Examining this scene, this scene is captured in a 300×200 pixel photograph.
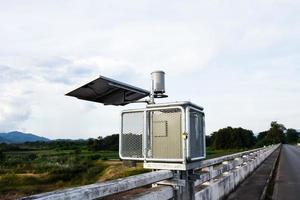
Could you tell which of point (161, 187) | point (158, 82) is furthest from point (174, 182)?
point (158, 82)

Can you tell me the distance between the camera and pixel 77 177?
185 feet

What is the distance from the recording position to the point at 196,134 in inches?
231

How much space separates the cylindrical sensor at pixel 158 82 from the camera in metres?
6.37

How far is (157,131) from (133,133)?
0.37 metres

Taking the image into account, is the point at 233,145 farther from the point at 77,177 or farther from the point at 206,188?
the point at 206,188

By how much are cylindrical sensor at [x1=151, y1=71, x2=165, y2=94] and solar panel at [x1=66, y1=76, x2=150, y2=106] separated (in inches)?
5.9

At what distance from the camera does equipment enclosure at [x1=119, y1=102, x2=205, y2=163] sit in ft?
17.4

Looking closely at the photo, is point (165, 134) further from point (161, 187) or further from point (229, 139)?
point (229, 139)

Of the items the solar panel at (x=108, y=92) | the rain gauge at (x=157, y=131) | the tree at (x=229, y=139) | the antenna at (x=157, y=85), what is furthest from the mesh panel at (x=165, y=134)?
the tree at (x=229, y=139)

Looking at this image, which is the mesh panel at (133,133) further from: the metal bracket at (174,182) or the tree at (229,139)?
the tree at (229,139)

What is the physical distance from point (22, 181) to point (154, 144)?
4860 cm

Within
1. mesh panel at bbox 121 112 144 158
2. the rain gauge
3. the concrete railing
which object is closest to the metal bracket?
the concrete railing

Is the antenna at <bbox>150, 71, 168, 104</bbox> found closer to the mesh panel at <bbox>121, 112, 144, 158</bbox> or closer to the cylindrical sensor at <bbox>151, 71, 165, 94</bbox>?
the cylindrical sensor at <bbox>151, 71, 165, 94</bbox>

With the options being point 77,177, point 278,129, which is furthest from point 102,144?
point 278,129
